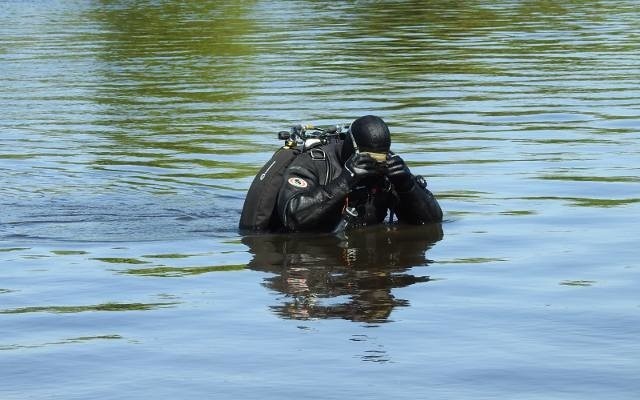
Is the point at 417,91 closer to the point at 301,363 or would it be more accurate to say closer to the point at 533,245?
the point at 533,245

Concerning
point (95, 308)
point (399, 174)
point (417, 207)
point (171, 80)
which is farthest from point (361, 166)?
point (171, 80)

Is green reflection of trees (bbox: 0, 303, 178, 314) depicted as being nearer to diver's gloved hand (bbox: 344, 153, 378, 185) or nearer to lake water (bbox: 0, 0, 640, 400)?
lake water (bbox: 0, 0, 640, 400)

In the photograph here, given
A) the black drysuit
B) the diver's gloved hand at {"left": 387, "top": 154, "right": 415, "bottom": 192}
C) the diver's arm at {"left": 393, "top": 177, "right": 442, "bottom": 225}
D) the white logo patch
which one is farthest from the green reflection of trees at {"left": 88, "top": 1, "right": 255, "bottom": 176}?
the diver's gloved hand at {"left": 387, "top": 154, "right": 415, "bottom": 192}

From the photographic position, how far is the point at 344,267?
1010 centimetres

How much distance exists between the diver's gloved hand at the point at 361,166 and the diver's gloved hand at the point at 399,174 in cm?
11

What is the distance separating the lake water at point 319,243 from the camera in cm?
748

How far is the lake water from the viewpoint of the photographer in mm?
7477

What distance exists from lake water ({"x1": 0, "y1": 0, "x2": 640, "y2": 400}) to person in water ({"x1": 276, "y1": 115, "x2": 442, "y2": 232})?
201 mm

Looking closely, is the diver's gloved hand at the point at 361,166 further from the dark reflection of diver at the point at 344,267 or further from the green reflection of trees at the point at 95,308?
the green reflection of trees at the point at 95,308

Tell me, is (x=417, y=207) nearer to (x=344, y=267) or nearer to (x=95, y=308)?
(x=344, y=267)

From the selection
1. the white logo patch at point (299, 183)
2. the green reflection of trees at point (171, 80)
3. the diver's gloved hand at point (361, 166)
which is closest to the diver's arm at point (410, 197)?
the diver's gloved hand at point (361, 166)

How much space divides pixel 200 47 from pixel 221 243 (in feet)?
62.9

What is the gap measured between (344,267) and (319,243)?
92 cm

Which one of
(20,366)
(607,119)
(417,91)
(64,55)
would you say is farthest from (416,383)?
(64,55)
